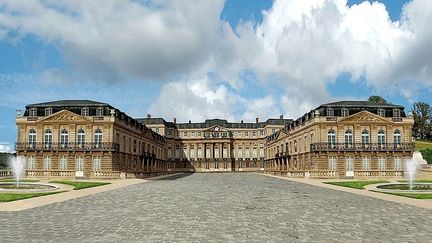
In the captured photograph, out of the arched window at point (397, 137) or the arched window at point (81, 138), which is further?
the arched window at point (397, 137)

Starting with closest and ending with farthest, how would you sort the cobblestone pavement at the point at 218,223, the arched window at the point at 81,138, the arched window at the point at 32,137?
the cobblestone pavement at the point at 218,223, the arched window at the point at 81,138, the arched window at the point at 32,137

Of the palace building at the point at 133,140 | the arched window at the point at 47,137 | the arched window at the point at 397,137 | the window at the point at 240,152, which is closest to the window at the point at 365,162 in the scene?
the palace building at the point at 133,140

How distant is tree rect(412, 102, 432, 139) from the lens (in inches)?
4510

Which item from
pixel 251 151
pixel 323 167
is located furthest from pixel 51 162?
pixel 251 151

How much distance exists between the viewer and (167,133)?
106250mm

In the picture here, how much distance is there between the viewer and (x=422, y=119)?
115 m

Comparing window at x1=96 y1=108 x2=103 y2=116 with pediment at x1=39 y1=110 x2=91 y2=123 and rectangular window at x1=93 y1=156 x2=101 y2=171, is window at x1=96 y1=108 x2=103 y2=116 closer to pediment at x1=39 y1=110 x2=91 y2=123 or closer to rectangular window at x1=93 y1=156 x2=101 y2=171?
pediment at x1=39 y1=110 x2=91 y2=123

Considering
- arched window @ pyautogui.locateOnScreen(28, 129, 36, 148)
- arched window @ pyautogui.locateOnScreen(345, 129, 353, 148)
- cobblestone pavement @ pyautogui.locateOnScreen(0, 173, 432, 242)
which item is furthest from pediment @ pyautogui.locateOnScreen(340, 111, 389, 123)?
arched window @ pyautogui.locateOnScreen(28, 129, 36, 148)

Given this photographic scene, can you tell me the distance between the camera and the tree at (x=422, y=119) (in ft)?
376

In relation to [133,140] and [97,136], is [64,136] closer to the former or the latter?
[97,136]

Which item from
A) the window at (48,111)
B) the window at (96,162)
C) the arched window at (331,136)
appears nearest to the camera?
the window at (96,162)

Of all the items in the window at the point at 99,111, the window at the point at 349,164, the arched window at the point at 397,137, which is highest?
the window at the point at 99,111

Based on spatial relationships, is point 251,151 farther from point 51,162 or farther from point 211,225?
point 211,225

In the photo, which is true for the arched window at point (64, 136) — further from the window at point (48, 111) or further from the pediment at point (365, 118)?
the pediment at point (365, 118)
